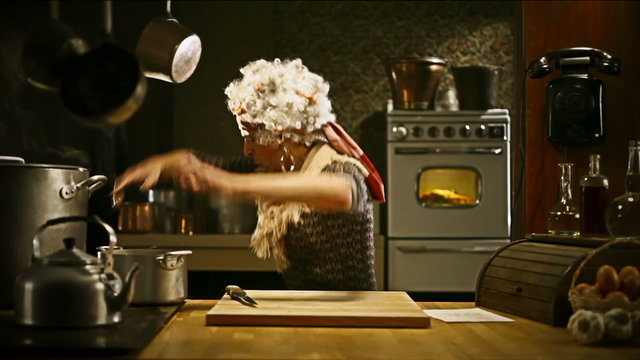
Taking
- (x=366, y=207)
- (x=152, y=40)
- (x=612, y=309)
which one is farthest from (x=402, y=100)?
(x=612, y=309)

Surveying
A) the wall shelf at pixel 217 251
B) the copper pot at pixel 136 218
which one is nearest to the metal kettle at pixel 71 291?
the wall shelf at pixel 217 251

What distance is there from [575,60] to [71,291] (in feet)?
5.60

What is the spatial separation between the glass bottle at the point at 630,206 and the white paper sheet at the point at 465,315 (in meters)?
0.40

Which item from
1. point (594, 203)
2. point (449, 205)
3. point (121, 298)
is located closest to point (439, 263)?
point (449, 205)

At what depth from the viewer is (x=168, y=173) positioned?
6.93 feet

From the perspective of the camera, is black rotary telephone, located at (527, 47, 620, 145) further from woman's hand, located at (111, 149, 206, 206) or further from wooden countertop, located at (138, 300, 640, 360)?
woman's hand, located at (111, 149, 206, 206)

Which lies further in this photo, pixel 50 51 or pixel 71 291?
pixel 71 291

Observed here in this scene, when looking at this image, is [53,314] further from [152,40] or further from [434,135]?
[434,135]

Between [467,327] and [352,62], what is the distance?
12.5ft

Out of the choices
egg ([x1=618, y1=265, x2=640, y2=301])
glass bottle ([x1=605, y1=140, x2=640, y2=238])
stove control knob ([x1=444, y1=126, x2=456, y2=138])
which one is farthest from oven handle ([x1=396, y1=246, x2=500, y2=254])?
egg ([x1=618, y1=265, x2=640, y2=301])

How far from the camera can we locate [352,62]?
536 centimetres

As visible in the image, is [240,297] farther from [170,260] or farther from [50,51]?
[50,51]

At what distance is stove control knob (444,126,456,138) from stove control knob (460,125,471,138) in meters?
0.04

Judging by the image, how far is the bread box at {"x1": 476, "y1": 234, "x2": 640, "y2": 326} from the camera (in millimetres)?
1768
